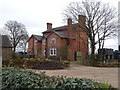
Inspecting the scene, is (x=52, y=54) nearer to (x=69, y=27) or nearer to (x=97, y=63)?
(x=69, y=27)

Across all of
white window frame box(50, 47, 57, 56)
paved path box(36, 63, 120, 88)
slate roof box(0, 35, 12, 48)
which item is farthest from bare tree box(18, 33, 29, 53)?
paved path box(36, 63, 120, 88)

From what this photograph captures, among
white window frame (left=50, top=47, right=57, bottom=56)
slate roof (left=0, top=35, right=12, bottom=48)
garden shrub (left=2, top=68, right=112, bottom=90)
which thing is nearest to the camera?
garden shrub (left=2, top=68, right=112, bottom=90)

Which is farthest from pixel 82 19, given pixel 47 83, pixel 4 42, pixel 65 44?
pixel 47 83

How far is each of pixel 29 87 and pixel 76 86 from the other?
141cm

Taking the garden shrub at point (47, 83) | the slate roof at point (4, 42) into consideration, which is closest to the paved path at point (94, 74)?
the garden shrub at point (47, 83)

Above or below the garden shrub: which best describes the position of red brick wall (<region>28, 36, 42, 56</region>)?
above

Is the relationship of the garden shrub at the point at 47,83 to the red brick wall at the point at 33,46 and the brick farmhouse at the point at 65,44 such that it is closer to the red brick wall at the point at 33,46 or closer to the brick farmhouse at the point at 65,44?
the brick farmhouse at the point at 65,44

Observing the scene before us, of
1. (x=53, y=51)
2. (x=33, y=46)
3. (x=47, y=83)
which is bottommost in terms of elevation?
(x=47, y=83)

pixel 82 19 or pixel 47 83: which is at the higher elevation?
pixel 82 19

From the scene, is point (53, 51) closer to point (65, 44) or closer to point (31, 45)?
point (65, 44)

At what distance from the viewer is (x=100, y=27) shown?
29969mm

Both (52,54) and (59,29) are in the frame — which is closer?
(52,54)

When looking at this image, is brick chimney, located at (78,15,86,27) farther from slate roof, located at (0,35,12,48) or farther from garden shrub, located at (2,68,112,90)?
garden shrub, located at (2,68,112,90)

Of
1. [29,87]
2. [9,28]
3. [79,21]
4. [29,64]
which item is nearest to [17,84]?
[29,87]
